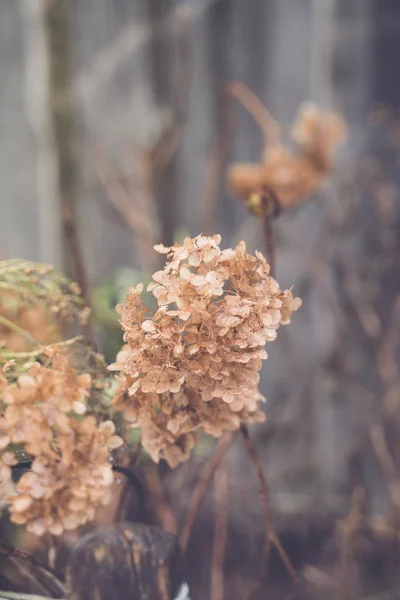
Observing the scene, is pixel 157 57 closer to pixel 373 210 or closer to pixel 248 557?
pixel 373 210

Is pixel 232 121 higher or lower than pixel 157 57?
lower

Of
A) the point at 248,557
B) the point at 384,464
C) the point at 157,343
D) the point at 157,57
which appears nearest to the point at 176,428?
the point at 157,343

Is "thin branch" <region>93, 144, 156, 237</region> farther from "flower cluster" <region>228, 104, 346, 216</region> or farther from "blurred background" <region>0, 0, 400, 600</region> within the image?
"flower cluster" <region>228, 104, 346, 216</region>

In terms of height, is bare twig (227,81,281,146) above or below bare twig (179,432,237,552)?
above

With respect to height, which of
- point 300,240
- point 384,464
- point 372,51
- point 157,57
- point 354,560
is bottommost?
point 354,560

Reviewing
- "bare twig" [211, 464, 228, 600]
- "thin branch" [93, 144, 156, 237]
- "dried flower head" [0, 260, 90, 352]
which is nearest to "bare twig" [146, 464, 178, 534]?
"bare twig" [211, 464, 228, 600]
